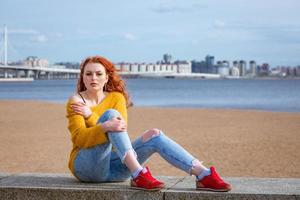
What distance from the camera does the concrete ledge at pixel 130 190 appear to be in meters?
3.42

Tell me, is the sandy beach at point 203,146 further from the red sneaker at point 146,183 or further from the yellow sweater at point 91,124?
the red sneaker at point 146,183

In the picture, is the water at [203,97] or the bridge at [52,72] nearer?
the water at [203,97]

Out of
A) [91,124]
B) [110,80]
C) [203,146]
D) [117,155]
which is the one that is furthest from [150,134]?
[203,146]

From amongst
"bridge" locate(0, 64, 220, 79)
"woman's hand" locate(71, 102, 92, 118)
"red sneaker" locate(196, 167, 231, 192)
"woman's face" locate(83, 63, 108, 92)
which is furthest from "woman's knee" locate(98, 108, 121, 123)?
"bridge" locate(0, 64, 220, 79)

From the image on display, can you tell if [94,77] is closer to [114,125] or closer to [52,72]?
[114,125]

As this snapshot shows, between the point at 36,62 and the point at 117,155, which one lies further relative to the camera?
Result: the point at 36,62

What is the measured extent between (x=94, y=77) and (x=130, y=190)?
2.46 feet

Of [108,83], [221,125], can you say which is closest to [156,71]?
[221,125]

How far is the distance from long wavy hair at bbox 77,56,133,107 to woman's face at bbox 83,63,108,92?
0.04 meters

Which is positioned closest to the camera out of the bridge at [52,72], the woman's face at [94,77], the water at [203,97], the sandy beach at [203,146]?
the woman's face at [94,77]

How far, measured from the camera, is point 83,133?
3.62m

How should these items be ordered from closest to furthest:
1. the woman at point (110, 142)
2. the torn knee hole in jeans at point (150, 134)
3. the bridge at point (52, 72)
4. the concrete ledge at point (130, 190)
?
1. the concrete ledge at point (130, 190)
2. the woman at point (110, 142)
3. the torn knee hole in jeans at point (150, 134)
4. the bridge at point (52, 72)

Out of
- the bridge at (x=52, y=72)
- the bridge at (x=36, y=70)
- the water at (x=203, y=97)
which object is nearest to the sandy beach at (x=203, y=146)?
the water at (x=203, y=97)

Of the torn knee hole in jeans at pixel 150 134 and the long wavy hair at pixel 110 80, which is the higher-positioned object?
the long wavy hair at pixel 110 80
